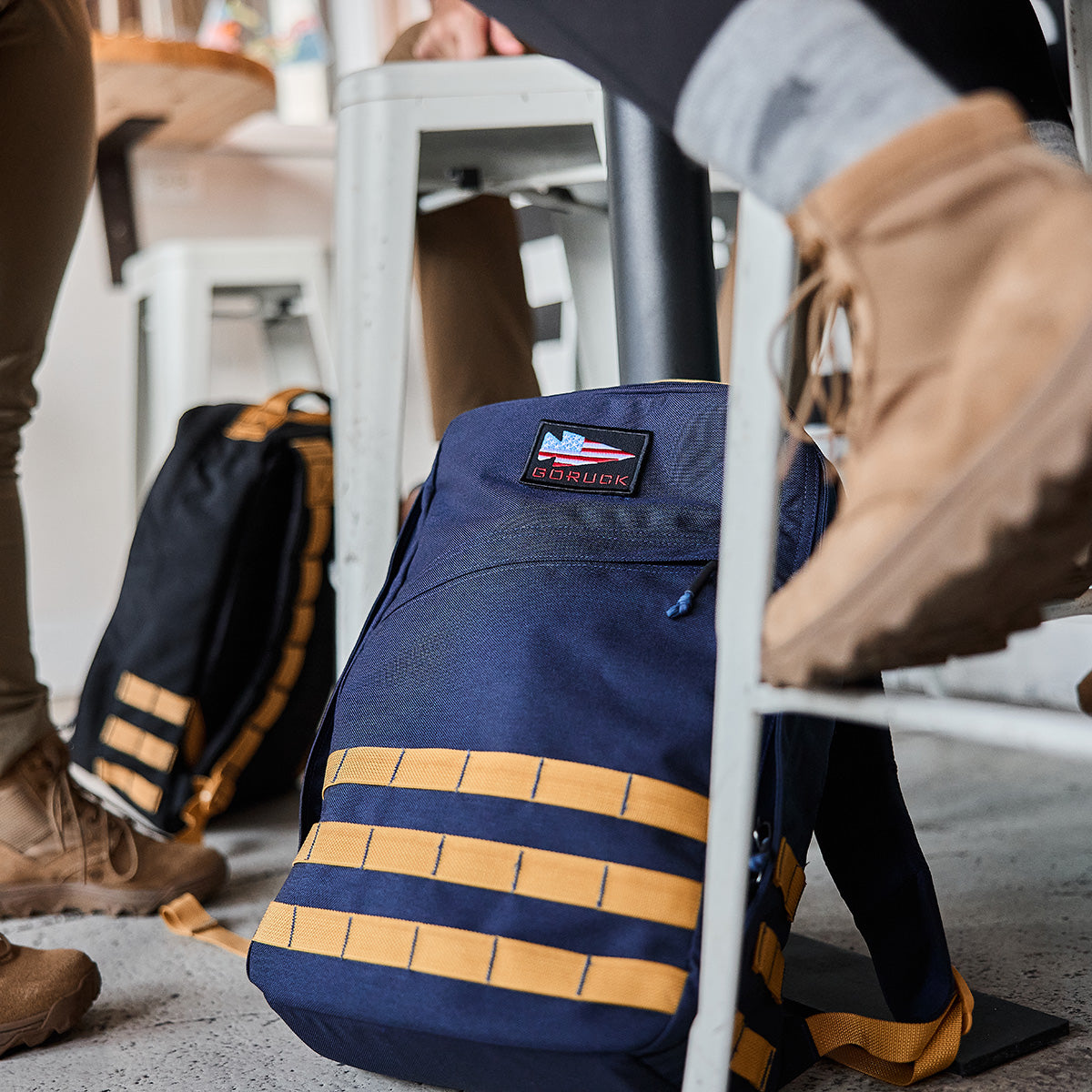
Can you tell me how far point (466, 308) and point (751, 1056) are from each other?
90 centimetres

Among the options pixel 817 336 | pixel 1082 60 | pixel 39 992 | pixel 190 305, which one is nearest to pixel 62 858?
pixel 39 992

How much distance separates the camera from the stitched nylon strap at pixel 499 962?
53 centimetres

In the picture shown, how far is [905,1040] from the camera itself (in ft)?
2.01

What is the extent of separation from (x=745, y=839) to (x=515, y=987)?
141 millimetres

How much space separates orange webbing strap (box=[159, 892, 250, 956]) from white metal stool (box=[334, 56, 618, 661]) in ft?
0.77

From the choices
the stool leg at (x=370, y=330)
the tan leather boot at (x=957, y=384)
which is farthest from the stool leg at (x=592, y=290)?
the tan leather boot at (x=957, y=384)

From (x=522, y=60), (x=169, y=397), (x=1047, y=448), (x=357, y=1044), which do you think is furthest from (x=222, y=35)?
(x=1047, y=448)

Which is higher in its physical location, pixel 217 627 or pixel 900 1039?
pixel 217 627

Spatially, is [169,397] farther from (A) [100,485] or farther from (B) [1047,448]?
(B) [1047,448]

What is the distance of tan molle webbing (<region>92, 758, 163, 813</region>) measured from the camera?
3.62 feet

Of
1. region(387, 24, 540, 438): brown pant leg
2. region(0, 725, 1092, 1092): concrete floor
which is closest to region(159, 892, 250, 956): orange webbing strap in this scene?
region(0, 725, 1092, 1092): concrete floor

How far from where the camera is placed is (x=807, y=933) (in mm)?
855

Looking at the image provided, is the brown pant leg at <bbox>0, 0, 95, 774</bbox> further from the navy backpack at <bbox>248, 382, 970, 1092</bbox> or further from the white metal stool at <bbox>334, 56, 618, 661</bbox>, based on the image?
the navy backpack at <bbox>248, 382, 970, 1092</bbox>

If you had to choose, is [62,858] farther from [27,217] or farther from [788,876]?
[788,876]
